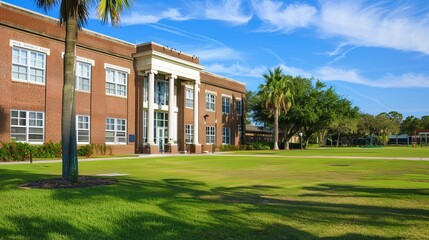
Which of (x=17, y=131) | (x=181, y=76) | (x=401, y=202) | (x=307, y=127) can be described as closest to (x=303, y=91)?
(x=307, y=127)

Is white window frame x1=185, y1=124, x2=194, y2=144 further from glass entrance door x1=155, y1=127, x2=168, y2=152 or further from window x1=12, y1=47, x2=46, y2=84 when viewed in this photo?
window x1=12, y1=47, x2=46, y2=84

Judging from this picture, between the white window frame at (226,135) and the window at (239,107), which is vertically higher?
the window at (239,107)

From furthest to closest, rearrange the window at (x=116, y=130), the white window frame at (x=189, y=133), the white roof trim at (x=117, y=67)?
the white window frame at (x=189, y=133) < the window at (x=116, y=130) < the white roof trim at (x=117, y=67)

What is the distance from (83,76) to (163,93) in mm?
9644

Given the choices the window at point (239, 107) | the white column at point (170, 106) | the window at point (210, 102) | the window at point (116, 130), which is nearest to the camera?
the window at point (116, 130)

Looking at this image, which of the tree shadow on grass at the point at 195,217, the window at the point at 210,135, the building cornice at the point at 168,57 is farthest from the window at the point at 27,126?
the window at the point at 210,135

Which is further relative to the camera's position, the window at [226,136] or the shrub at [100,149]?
the window at [226,136]

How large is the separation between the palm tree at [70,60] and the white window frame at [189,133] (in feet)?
94.9

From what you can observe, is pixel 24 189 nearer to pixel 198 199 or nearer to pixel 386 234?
pixel 198 199

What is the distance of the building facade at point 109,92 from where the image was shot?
82.2 feet

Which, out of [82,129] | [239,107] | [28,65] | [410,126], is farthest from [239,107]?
[410,126]

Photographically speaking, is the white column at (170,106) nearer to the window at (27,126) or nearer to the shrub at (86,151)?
the shrub at (86,151)

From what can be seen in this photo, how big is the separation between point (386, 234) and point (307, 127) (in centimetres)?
5800

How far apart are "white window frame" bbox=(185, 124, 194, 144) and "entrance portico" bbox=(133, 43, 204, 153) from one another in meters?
0.74
